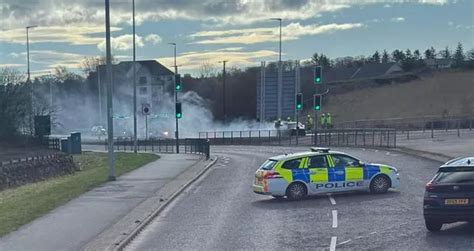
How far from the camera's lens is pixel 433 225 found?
562 inches

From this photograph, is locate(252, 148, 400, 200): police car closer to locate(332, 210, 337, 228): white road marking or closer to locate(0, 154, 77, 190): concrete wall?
locate(332, 210, 337, 228): white road marking

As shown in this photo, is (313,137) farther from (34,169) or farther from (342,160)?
(342,160)

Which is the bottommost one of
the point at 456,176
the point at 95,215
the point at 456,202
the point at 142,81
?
the point at 95,215

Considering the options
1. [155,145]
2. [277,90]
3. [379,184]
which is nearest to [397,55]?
[155,145]

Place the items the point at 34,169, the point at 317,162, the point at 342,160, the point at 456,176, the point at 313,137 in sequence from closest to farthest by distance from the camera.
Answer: the point at 456,176 → the point at 317,162 → the point at 342,160 → the point at 34,169 → the point at 313,137

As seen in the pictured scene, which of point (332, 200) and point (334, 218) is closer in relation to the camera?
point (334, 218)

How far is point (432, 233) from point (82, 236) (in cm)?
690

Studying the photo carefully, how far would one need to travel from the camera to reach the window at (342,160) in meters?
21.8

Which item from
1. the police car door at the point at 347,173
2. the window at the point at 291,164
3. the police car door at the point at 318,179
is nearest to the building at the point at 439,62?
the police car door at the point at 347,173

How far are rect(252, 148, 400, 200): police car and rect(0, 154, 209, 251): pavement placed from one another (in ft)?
11.2

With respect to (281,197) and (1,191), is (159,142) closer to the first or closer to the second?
(1,191)

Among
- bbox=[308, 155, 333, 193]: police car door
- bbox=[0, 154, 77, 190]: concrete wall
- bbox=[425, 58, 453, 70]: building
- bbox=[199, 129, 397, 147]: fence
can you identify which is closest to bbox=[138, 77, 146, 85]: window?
bbox=[199, 129, 397, 147]: fence

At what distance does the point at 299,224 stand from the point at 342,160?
590cm

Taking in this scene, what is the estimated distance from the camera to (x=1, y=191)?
3108cm
